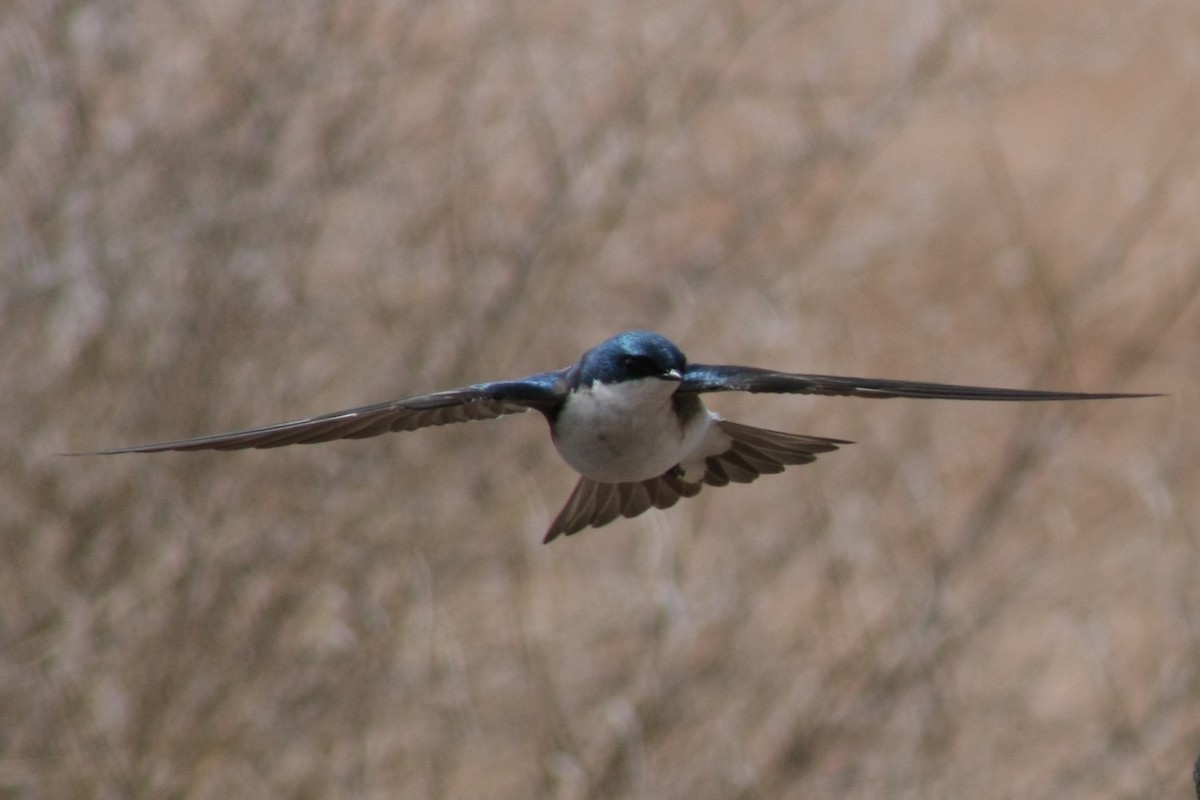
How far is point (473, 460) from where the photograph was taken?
16.1 feet

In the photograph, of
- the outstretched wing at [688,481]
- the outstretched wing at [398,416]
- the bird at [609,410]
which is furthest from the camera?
the outstretched wing at [688,481]

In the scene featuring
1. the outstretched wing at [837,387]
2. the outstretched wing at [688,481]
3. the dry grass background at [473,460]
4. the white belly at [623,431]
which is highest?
the dry grass background at [473,460]

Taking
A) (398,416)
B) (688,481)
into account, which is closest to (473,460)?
(688,481)

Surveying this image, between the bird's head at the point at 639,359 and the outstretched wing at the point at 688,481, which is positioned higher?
the outstretched wing at the point at 688,481

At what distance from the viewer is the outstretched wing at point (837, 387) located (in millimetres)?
2066

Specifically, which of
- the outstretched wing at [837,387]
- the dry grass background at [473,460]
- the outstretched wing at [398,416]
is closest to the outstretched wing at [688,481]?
the outstretched wing at [398,416]

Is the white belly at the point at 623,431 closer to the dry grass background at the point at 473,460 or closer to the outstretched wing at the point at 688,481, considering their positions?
the outstretched wing at the point at 688,481

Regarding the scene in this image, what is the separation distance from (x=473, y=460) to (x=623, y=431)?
88.9 inches

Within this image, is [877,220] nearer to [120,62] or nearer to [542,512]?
[542,512]

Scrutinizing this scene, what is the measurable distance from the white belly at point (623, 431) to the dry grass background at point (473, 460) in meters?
1.85

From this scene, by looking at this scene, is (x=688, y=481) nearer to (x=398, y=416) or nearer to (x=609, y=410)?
(x=609, y=410)

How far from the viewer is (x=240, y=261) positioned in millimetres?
4582

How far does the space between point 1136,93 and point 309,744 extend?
22.0 feet

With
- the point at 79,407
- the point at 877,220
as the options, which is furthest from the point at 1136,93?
the point at 79,407
